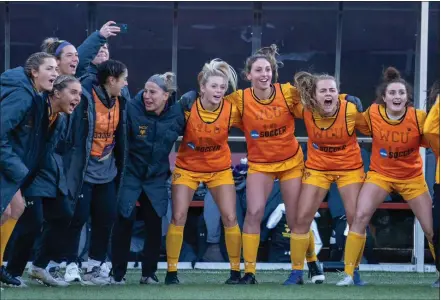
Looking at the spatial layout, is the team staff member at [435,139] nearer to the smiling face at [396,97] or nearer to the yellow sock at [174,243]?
the smiling face at [396,97]

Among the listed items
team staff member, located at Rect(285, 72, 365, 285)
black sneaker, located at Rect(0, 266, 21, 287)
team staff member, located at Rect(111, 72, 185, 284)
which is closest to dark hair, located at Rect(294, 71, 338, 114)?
team staff member, located at Rect(285, 72, 365, 285)

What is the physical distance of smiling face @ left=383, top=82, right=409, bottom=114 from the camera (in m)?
9.27

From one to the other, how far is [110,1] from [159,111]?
3.09m

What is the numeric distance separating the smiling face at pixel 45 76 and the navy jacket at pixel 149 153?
1062mm

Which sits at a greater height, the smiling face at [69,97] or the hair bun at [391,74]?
the hair bun at [391,74]

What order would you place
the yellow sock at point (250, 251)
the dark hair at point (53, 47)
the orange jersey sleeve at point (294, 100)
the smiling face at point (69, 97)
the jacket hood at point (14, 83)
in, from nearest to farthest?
the jacket hood at point (14, 83) → the smiling face at point (69, 97) → the dark hair at point (53, 47) → the yellow sock at point (250, 251) → the orange jersey sleeve at point (294, 100)

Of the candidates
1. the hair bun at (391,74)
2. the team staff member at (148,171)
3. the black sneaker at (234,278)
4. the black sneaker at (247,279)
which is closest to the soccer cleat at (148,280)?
the team staff member at (148,171)

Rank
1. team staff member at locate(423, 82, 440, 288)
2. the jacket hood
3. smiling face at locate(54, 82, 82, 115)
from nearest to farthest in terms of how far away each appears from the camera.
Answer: the jacket hood → smiling face at locate(54, 82, 82, 115) → team staff member at locate(423, 82, 440, 288)

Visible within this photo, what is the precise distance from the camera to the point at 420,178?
9.40 metres

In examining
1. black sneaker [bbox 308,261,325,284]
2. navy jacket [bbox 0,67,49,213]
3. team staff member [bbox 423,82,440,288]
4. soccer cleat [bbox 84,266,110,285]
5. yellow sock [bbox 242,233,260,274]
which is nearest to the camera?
navy jacket [bbox 0,67,49,213]

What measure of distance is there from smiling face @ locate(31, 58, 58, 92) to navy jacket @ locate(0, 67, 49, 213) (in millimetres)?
72

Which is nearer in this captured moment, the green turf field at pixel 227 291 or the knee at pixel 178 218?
the green turf field at pixel 227 291

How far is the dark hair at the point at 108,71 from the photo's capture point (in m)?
9.23

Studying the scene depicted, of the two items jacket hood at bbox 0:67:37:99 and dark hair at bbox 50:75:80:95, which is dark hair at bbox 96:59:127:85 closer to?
dark hair at bbox 50:75:80:95
